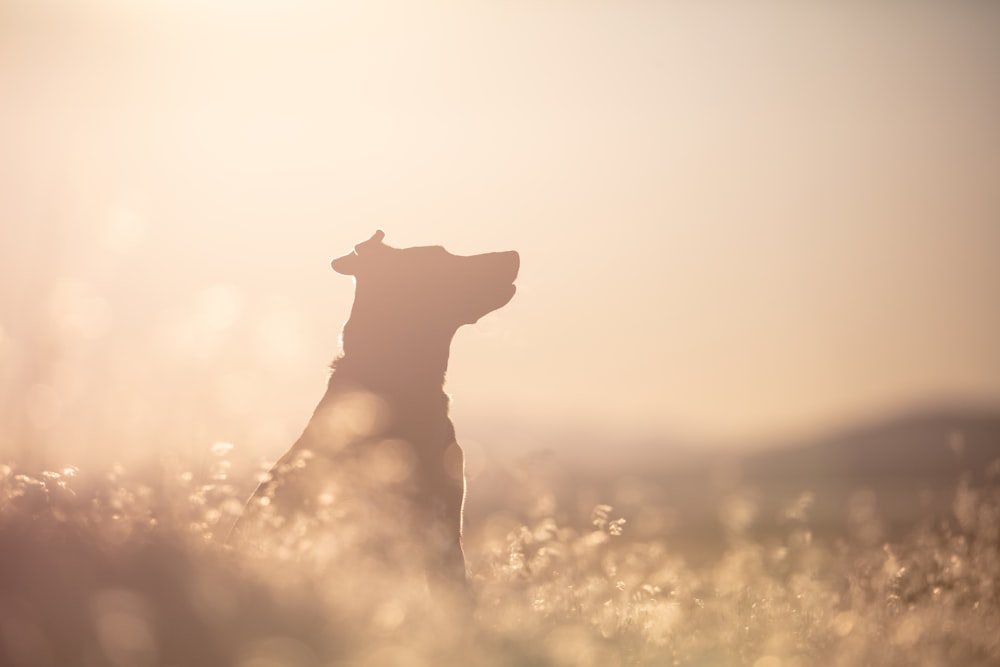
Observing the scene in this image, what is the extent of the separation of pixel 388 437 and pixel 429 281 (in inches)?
62.8

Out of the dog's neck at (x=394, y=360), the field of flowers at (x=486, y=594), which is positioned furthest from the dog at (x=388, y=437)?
the field of flowers at (x=486, y=594)

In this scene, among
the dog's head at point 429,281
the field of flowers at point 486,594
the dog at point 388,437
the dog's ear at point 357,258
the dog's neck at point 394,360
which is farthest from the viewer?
the dog's ear at point 357,258

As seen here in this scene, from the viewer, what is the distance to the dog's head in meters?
8.73

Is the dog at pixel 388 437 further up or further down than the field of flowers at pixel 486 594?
further up

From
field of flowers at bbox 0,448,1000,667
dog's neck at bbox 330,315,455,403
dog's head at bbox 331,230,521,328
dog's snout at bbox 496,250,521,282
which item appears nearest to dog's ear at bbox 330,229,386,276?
dog's head at bbox 331,230,521,328

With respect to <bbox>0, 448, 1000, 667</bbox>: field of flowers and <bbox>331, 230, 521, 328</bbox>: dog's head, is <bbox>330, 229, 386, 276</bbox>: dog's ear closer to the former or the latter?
<bbox>331, 230, 521, 328</bbox>: dog's head

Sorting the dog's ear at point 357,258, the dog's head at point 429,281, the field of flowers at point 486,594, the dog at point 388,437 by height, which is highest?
the dog's ear at point 357,258

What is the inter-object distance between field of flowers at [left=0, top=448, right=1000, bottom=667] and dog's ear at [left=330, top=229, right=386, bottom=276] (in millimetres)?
2655

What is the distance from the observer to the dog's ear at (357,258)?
8984 mm

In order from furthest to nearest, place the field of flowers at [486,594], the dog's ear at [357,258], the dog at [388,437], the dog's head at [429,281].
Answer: the dog's ear at [357,258] < the dog's head at [429,281] < the dog at [388,437] < the field of flowers at [486,594]

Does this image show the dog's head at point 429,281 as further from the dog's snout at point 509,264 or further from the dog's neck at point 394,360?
the dog's neck at point 394,360

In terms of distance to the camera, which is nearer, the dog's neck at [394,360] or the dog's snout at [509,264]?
the dog's neck at [394,360]

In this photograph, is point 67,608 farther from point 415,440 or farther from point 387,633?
point 415,440

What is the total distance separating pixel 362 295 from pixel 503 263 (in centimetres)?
125
